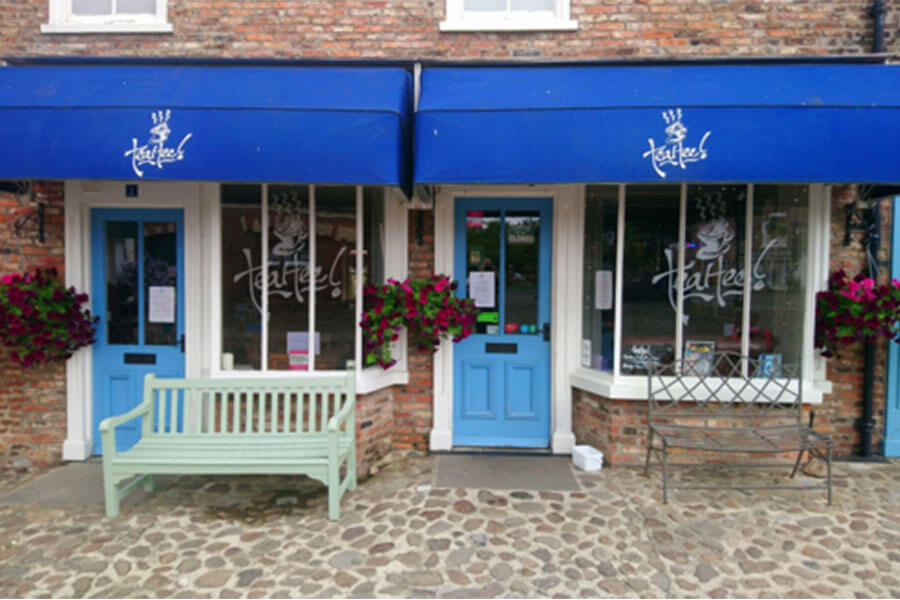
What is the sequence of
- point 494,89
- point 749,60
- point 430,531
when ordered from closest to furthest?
point 430,531 < point 494,89 < point 749,60

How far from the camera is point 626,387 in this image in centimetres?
427

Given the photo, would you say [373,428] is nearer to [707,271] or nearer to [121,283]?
[121,283]

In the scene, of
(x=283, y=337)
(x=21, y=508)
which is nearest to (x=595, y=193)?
(x=283, y=337)

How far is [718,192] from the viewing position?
434 centimetres

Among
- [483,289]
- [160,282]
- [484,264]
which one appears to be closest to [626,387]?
[483,289]

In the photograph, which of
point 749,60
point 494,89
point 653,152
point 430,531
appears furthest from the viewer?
point 749,60

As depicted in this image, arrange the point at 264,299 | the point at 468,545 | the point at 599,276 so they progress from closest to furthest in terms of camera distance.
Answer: the point at 468,545
the point at 264,299
the point at 599,276

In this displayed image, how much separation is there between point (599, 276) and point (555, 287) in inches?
16.0

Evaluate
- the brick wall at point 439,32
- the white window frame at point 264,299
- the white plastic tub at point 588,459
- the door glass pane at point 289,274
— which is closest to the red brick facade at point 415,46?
the brick wall at point 439,32

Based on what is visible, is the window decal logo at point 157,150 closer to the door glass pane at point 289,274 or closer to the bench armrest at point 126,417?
the door glass pane at point 289,274

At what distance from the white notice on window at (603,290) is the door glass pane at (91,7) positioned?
5200 millimetres

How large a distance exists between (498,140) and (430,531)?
2.73m

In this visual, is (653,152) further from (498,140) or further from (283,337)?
(283,337)

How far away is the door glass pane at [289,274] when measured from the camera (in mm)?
4438
